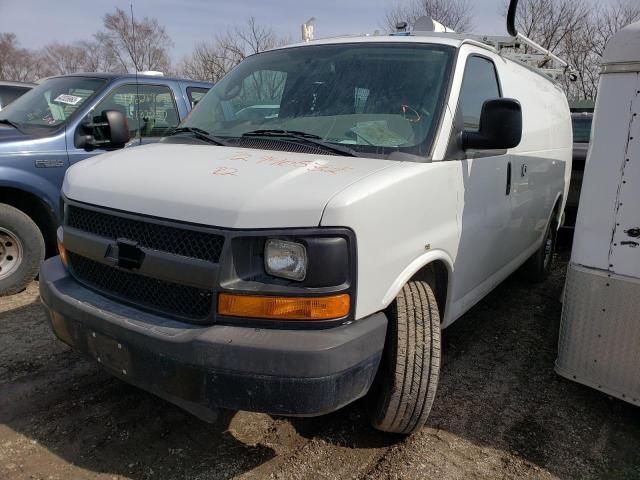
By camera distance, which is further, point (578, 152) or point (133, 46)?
point (578, 152)

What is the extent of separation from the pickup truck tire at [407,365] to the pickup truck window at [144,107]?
11.4 ft

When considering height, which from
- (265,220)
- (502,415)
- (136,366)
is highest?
(265,220)

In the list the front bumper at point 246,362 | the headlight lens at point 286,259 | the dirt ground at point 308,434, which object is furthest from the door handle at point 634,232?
the headlight lens at point 286,259

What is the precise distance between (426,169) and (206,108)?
1755 mm

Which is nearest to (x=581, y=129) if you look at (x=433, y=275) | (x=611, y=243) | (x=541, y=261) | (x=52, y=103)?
(x=541, y=261)

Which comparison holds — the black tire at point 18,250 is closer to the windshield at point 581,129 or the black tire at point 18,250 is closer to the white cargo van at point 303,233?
the white cargo van at point 303,233

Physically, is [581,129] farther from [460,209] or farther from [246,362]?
[246,362]

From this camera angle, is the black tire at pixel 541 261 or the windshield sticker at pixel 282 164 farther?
the black tire at pixel 541 261

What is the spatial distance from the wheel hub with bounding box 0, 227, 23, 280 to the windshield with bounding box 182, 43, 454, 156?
2.29 metres

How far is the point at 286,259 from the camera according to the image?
2.16 m

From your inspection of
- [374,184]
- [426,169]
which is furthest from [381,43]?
[374,184]

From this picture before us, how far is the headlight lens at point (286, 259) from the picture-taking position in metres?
2.13

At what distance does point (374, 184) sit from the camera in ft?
7.45

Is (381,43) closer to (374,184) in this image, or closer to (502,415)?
(374,184)
